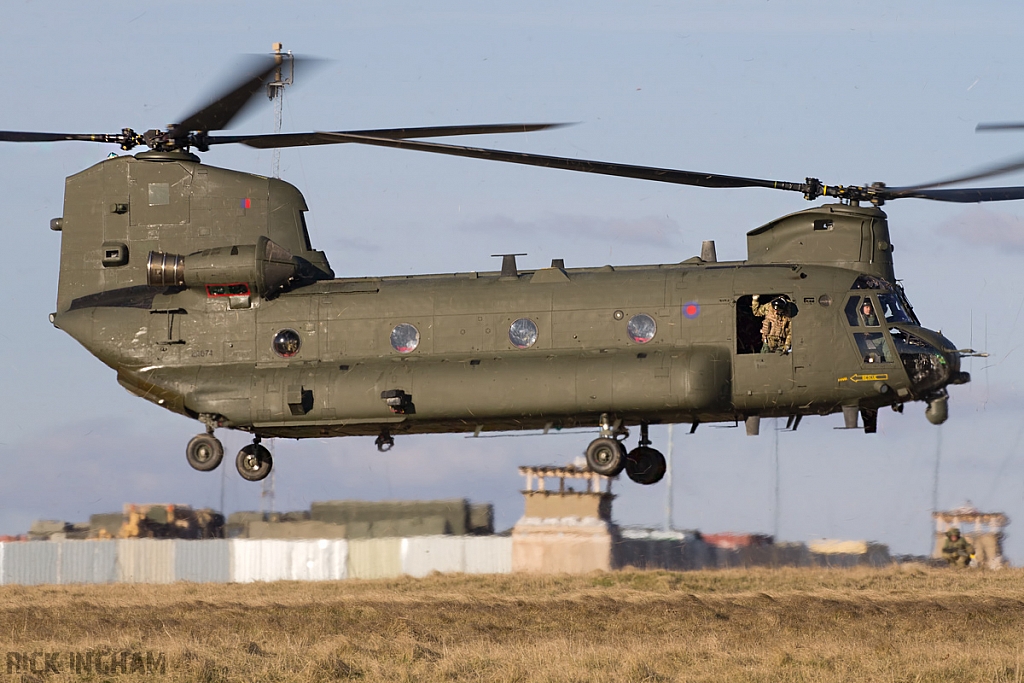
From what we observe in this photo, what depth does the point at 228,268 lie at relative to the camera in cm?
2317

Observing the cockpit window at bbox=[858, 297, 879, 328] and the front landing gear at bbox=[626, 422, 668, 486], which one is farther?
the front landing gear at bbox=[626, 422, 668, 486]

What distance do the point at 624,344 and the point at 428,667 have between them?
5636 millimetres

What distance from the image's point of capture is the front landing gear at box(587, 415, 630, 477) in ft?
72.1

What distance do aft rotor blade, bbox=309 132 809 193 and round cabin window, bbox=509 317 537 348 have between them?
113 inches

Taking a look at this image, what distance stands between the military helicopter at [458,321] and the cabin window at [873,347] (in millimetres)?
35

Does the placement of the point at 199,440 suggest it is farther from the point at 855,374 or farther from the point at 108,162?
the point at 855,374

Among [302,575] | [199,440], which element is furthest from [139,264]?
[302,575]

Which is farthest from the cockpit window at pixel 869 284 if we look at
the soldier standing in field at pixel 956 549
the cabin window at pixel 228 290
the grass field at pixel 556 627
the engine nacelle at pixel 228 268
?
the soldier standing in field at pixel 956 549

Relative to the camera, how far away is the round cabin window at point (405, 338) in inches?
895

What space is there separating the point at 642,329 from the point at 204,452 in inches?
290

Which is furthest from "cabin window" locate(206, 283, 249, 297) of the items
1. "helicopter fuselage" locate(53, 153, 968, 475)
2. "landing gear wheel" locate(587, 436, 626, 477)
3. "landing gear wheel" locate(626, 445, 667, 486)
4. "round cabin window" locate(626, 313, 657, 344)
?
"landing gear wheel" locate(626, 445, 667, 486)

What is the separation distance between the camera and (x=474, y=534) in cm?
3747

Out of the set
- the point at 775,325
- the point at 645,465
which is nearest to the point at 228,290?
the point at 645,465

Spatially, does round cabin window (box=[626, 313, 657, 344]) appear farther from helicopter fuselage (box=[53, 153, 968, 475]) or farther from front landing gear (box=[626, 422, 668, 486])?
front landing gear (box=[626, 422, 668, 486])
